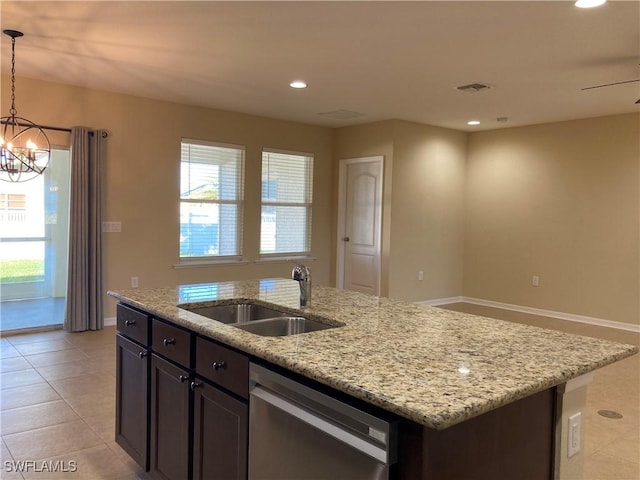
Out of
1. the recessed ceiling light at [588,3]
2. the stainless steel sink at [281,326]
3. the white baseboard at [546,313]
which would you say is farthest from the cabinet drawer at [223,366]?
the white baseboard at [546,313]

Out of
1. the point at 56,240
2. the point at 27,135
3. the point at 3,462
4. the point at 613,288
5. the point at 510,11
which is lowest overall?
the point at 3,462

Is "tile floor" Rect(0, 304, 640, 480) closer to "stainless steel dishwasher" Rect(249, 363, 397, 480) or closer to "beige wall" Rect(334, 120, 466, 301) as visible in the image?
"stainless steel dishwasher" Rect(249, 363, 397, 480)

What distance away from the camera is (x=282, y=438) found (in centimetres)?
155

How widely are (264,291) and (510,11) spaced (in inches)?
86.5

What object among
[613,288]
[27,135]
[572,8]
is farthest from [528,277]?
[27,135]

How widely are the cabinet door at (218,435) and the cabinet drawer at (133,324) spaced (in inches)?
19.8

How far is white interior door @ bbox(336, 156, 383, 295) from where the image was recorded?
6832mm

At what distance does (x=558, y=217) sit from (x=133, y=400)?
5.76 metres

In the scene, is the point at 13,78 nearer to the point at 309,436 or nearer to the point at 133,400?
the point at 133,400

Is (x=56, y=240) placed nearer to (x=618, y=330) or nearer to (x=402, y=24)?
(x=402, y=24)

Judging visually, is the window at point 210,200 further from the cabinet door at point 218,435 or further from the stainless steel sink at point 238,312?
the cabinet door at point 218,435

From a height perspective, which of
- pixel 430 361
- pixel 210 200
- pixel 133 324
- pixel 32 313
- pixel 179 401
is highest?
pixel 210 200

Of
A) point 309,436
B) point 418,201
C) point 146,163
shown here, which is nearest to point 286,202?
point 418,201

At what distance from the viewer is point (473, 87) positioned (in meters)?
Result: 4.83
